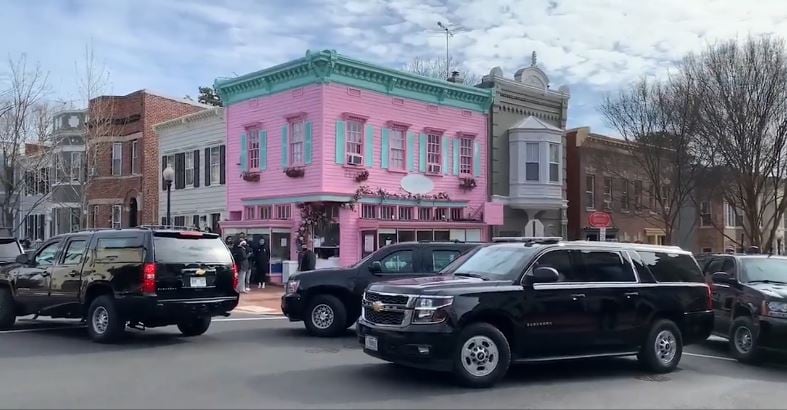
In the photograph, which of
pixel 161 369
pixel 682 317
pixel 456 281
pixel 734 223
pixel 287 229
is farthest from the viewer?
pixel 734 223

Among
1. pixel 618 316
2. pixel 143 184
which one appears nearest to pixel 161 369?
pixel 618 316

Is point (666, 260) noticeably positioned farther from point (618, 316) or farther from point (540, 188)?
point (540, 188)

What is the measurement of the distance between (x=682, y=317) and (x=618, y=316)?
4.17 ft

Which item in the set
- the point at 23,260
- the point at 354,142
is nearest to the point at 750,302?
the point at 23,260

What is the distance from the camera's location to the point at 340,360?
992 centimetres

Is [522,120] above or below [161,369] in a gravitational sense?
above

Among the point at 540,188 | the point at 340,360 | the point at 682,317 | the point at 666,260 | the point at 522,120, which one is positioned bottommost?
the point at 340,360

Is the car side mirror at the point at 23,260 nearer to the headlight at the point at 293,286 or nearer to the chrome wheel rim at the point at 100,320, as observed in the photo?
the chrome wheel rim at the point at 100,320

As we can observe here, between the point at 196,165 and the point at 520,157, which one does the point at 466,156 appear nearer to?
the point at 520,157

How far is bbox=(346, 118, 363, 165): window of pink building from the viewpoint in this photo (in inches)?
952

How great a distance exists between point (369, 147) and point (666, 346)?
53.4 ft

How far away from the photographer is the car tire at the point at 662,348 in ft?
30.8

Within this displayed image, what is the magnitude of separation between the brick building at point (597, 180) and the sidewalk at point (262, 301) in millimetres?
16547

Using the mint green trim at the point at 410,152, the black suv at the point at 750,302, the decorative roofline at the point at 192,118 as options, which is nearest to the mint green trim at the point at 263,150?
the decorative roofline at the point at 192,118
